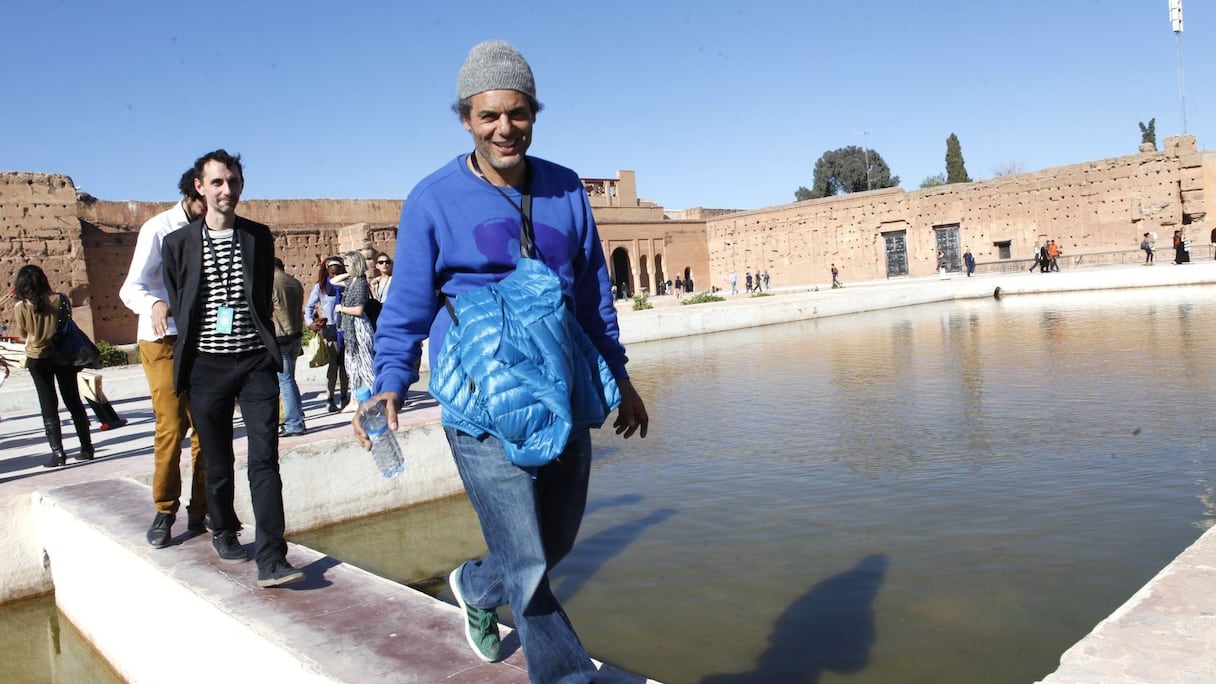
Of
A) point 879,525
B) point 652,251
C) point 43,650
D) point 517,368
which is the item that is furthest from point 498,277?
point 652,251

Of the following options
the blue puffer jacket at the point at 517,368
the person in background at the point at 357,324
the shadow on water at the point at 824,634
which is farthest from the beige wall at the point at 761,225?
the blue puffer jacket at the point at 517,368

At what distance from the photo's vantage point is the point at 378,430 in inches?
87.1

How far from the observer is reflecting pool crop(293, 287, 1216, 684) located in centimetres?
345

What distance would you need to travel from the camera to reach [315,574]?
135 inches

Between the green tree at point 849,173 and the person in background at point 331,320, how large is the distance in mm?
65496

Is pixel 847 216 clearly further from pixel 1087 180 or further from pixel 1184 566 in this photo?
pixel 1184 566

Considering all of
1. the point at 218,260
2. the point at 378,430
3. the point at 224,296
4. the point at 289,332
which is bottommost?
the point at 378,430

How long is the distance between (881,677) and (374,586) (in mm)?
1785

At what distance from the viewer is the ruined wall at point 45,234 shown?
72.2ft

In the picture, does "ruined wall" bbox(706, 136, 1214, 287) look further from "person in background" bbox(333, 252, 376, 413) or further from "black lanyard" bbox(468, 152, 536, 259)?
"black lanyard" bbox(468, 152, 536, 259)

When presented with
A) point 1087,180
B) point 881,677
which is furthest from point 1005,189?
point 881,677

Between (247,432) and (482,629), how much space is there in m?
1.44

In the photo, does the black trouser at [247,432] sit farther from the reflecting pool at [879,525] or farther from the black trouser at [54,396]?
the black trouser at [54,396]

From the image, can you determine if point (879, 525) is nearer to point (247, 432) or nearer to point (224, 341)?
point (247, 432)
